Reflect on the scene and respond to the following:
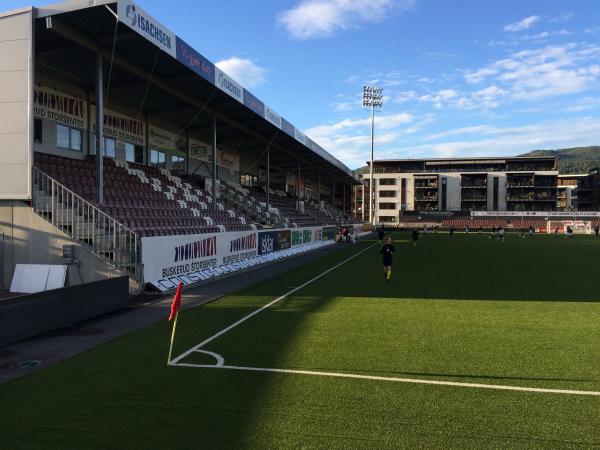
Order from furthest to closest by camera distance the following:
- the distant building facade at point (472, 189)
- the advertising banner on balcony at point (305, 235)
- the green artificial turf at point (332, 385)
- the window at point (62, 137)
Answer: the distant building facade at point (472, 189) < the advertising banner on balcony at point (305, 235) < the window at point (62, 137) < the green artificial turf at point (332, 385)

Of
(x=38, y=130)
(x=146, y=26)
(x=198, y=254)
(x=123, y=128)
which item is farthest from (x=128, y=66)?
(x=198, y=254)

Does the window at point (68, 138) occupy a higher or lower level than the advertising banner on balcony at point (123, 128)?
lower

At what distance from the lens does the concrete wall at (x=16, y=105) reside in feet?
42.4

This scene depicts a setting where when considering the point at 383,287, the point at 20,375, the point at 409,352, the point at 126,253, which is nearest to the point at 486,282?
the point at 383,287

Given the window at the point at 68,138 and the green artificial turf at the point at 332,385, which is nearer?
the green artificial turf at the point at 332,385

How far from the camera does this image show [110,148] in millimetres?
22234

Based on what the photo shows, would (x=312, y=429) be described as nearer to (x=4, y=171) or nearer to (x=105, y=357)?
(x=105, y=357)

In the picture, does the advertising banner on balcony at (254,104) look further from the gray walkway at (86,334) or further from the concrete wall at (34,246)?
the concrete wall at (34,246)

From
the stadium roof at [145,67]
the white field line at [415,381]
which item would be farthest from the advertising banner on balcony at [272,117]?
the white field line at [415,381]

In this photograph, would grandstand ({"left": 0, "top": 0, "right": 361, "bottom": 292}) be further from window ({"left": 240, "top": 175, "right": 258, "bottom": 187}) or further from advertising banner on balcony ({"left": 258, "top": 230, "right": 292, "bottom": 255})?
window ({"left": 240, "top": 175, "right": 258, "bottom": 187})

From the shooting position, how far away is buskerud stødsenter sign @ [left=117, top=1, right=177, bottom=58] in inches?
505

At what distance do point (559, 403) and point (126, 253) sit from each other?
38.9 feet

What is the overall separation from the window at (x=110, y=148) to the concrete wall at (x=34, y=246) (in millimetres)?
9357

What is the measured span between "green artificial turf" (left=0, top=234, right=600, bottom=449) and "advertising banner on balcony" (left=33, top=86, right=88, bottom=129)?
12.9 m
